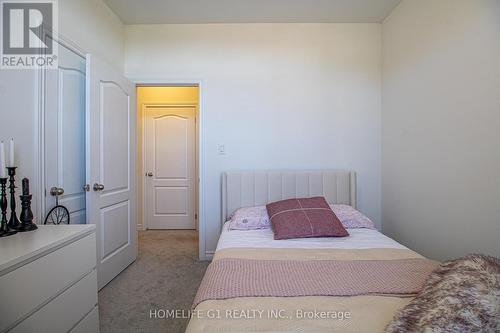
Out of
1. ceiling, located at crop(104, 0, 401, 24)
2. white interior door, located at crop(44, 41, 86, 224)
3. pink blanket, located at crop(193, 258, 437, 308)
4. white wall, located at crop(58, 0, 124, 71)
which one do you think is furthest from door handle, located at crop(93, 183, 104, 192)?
ceiling, located at crop(104, 0, 401, 24)

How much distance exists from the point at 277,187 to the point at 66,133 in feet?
6.37

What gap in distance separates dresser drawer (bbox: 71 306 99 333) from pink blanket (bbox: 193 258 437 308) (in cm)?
71

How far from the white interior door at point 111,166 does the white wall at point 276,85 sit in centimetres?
55

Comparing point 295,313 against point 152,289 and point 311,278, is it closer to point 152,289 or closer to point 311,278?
point 311,278

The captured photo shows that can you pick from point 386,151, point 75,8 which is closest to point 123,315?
point 75,8

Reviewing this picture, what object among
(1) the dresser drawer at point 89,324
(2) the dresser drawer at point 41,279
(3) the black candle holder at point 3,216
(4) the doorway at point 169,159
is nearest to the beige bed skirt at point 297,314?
(2) the dresser drawer at point 41,279

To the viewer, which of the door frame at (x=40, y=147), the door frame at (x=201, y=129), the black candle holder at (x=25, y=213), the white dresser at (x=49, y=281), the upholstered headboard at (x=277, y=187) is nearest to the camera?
the white dresser at (x=49, y=281)

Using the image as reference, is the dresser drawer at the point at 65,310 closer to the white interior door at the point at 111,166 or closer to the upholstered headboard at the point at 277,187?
the white interior door at the point at 111,166

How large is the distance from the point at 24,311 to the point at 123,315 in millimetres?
1045

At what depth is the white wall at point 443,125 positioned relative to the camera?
1696 millimetres

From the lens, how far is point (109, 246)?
2.52 meters

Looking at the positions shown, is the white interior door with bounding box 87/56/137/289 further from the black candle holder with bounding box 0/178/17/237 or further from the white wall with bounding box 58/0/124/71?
the black candle holder with bounding box 0/178/17/237

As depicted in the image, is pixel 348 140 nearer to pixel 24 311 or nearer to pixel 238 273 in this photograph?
pixel 238 273

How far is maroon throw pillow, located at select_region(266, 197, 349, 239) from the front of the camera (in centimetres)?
208
